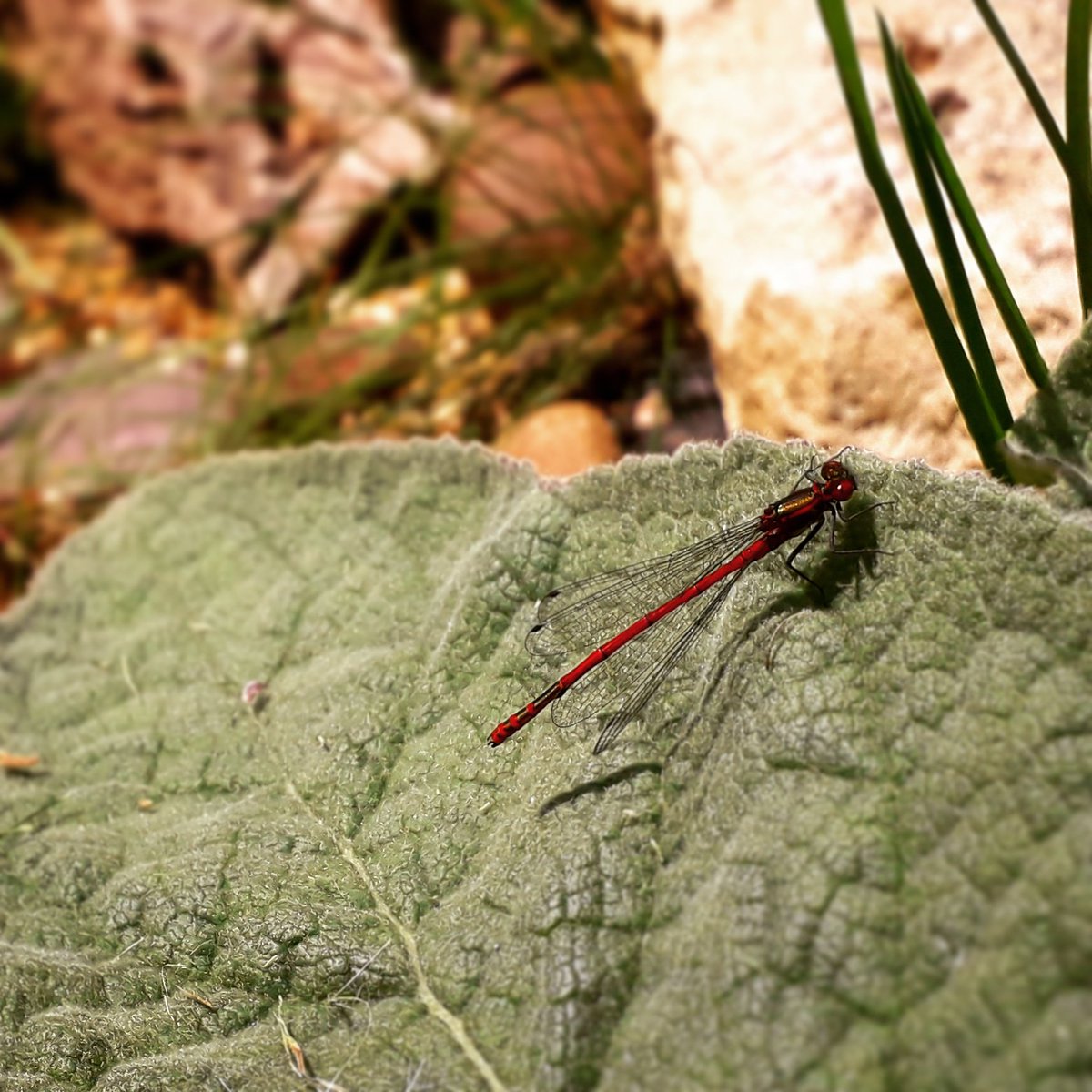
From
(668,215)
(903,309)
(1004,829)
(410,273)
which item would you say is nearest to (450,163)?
(410,273)

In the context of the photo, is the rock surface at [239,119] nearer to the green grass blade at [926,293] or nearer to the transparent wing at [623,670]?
the green grass blade at [926,293]

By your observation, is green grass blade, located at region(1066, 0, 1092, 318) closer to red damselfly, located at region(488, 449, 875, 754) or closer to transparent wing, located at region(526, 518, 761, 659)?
red damselfly, located at region(488, 449, 875, 754)

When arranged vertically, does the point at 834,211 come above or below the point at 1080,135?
below

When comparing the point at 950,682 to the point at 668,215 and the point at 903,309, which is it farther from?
the point at 668,215

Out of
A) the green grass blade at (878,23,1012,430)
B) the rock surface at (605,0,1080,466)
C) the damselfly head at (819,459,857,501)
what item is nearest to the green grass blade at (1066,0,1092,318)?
the green grass blade at (878,23,1012,430)

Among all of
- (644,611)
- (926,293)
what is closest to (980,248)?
(926,293)

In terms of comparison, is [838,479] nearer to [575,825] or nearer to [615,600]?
[615,600]
